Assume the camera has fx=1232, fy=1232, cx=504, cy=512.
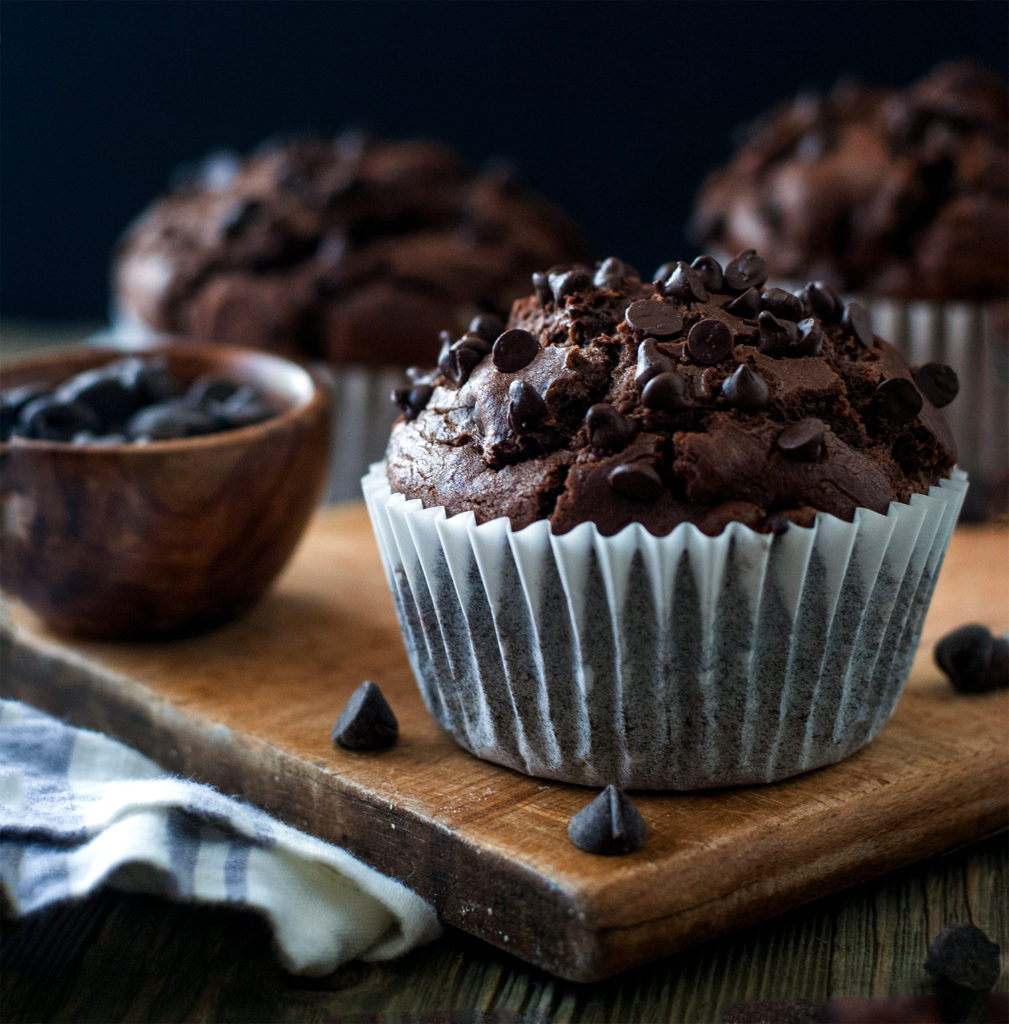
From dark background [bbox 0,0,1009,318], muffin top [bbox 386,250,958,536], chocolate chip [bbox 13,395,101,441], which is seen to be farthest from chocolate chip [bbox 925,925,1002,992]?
dark background [bbox 0,0,1009,318]

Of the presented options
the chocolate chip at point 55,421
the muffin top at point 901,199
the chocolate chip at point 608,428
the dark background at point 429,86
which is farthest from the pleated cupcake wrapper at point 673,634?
the dark background at point 429,86

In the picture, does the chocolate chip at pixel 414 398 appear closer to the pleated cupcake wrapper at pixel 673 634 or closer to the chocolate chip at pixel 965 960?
the pleated cupcake wrapper at pixel 673 634

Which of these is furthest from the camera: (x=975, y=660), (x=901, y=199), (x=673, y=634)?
(x=901, y=199)

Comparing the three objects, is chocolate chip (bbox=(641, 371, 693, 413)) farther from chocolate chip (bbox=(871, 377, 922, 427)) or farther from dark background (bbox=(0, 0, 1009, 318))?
dark background (bbox=(0, 0, 1009, 318))

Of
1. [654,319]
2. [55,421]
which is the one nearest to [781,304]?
[654,319]

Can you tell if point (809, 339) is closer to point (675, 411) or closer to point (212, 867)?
point (675, 411)
